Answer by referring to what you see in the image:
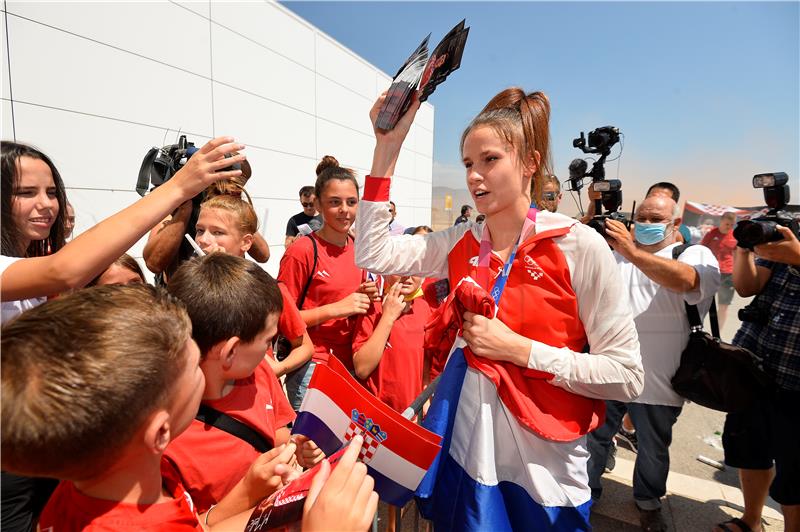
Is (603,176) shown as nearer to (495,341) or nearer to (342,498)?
(495,341)

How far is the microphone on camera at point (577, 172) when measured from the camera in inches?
129

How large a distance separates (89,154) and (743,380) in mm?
7433

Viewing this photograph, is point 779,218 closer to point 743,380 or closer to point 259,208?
point 743,380

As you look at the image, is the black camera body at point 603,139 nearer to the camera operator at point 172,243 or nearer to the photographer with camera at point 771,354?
the photographer with camera at point 771,354

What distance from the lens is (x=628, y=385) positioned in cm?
138

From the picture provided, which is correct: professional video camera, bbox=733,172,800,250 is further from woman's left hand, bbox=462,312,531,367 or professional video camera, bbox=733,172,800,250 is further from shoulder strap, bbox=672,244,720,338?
woman's left hand, bbox=462,312,531,367

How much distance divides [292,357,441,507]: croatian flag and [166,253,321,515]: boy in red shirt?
0.76ft

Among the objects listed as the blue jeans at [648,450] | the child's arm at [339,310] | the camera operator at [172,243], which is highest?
the camera operator at [172,243]

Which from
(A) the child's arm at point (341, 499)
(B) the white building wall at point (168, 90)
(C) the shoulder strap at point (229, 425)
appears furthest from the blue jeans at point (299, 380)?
(B) the white building wall at point (168, 90)

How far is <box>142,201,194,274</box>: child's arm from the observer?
2.34 meters

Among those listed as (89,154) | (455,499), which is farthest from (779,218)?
(89,154)

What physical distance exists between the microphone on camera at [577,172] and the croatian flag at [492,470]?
2.46 meters

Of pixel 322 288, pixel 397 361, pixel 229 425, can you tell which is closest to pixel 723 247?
pixel 397 361

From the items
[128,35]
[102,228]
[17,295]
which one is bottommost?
[17,295]
